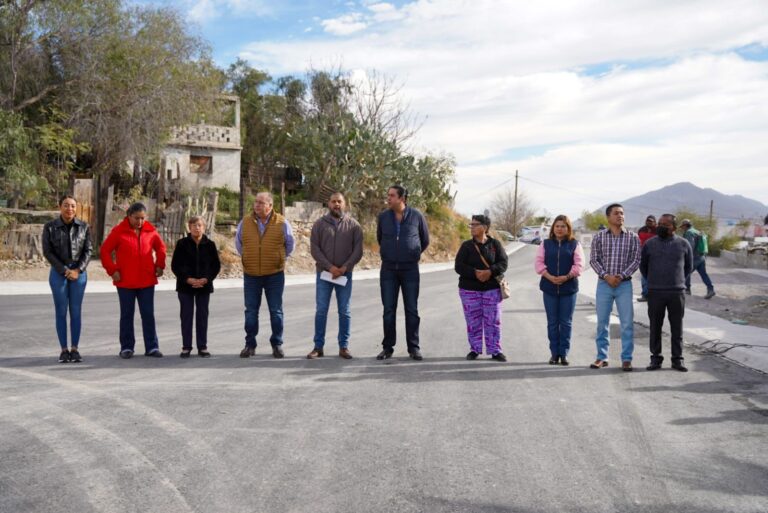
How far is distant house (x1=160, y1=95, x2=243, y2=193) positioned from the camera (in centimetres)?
3422

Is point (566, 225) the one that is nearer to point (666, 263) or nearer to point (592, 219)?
point (666, 263)

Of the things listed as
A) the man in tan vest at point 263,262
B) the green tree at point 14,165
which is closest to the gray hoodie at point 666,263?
the man in tan vest at point 263,262

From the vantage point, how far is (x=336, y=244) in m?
8.73

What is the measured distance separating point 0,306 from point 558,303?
422 inches

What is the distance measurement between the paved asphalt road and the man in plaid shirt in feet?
1.72

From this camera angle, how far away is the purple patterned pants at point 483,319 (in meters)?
8.65

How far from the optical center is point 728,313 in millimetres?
14406

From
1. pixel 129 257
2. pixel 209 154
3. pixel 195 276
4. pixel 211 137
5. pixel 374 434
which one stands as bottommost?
pixel 374 434

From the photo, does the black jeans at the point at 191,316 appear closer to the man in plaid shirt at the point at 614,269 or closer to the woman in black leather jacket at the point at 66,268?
the woman in black leather jacket at the point at 66,268

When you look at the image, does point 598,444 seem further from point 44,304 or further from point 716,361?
point 44,304

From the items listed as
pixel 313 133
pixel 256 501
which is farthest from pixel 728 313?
pixel 313 133

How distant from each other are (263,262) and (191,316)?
1.12m

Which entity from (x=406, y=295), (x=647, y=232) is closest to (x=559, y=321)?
(x=406, y=295)

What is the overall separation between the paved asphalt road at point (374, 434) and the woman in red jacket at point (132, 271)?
0.38 meters
